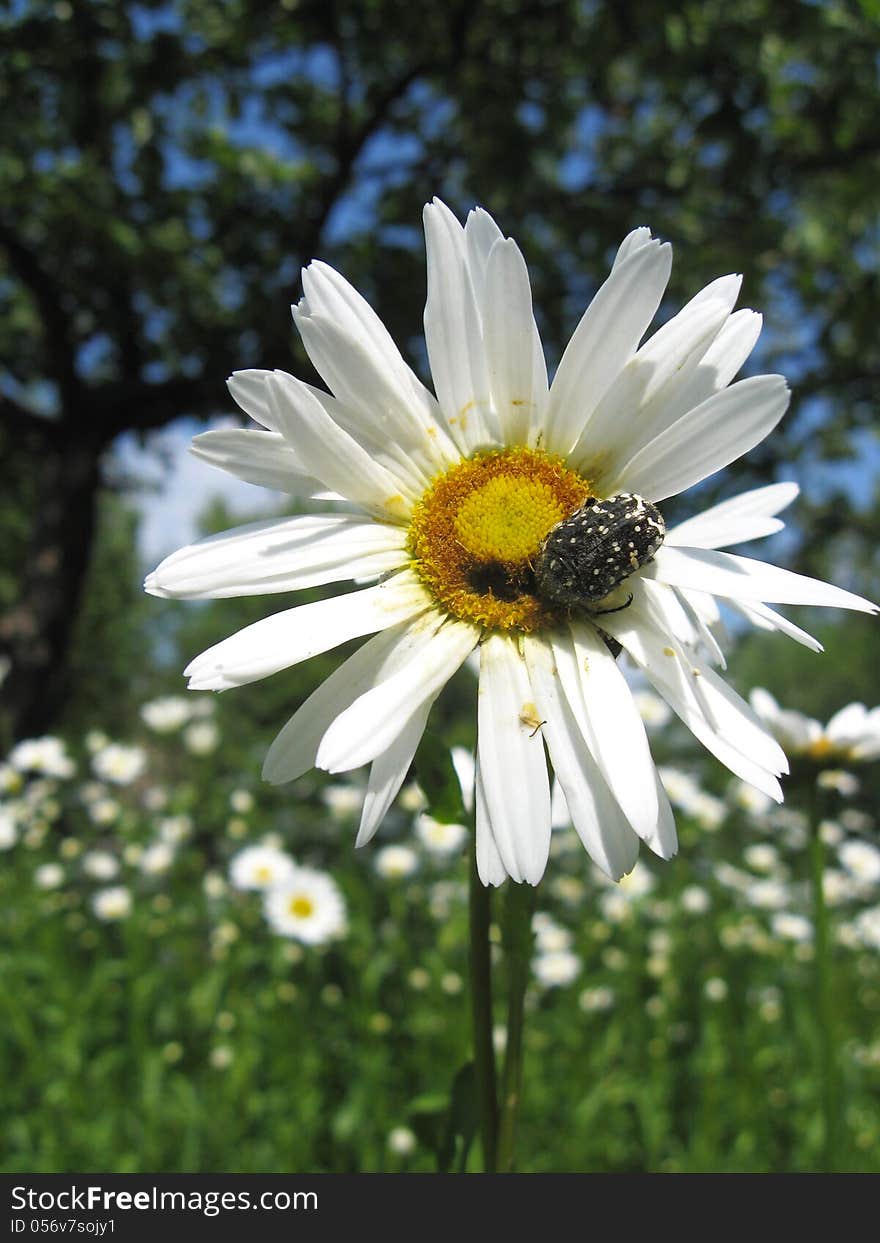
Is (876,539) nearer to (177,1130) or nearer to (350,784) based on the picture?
(350,784)

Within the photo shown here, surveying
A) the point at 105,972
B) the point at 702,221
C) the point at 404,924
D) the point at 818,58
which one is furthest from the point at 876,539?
the point at 105,972

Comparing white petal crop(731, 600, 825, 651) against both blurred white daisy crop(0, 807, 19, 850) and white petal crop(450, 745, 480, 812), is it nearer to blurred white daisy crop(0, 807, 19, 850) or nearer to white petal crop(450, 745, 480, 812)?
white petal crop(450, 745, 480, 812)

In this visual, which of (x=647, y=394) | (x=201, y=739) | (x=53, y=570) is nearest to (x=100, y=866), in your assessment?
(x=201, y=739)

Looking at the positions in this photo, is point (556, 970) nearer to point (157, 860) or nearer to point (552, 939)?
point (552, 939)

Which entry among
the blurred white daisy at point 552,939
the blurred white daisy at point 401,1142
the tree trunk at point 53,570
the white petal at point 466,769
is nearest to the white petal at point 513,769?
the white petal at point 466,769

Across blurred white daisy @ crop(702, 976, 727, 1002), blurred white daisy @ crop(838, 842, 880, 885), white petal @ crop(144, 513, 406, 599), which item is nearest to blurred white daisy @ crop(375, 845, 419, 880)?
blurred white daisy @ crop(702, 976, 727, 1002)

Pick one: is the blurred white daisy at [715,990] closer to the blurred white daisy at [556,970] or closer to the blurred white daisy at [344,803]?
the blurred white daisy at [556,970]
